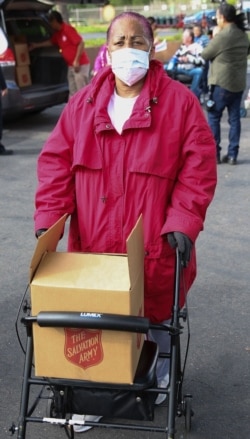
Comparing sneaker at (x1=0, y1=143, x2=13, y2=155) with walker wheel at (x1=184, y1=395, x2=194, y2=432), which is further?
sneaker at (x1=0, y1=143, x2=13, y2=155)

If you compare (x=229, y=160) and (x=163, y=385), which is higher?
(x=229, y=160)

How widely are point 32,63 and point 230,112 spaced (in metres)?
4.90

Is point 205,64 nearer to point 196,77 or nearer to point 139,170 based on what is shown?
point 196,77

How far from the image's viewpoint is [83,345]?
277 cm

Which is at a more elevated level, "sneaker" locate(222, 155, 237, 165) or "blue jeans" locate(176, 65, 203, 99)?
"blue jeans" locate(176, 65, 203, 99)

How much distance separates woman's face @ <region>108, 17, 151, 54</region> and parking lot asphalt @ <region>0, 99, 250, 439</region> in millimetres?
1825

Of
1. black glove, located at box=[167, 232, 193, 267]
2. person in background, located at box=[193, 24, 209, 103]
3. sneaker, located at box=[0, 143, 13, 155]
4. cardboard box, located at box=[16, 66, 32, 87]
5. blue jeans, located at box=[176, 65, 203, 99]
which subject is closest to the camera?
black glove, located at box=[167, 232, 193, 267]

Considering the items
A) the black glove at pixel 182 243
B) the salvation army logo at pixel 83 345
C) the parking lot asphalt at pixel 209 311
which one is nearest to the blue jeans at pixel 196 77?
the parking lot asphalt at pixel 209 311

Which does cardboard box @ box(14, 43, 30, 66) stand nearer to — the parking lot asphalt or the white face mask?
the parking lot asphalt

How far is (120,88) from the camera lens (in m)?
3.28

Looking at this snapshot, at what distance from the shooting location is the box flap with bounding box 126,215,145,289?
2.67 meters

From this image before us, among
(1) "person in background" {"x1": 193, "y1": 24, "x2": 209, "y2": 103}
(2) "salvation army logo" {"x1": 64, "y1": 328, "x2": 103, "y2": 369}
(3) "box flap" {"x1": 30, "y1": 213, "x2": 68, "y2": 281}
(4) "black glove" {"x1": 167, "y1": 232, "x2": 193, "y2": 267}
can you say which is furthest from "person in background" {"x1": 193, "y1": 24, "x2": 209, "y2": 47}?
(2) "salvation army logo" {"x1": 64, "y1": 328, "x2": 103, "y2": 369}

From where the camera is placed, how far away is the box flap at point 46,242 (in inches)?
108

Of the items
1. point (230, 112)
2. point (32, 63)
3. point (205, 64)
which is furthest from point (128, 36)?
point (205, 64)
